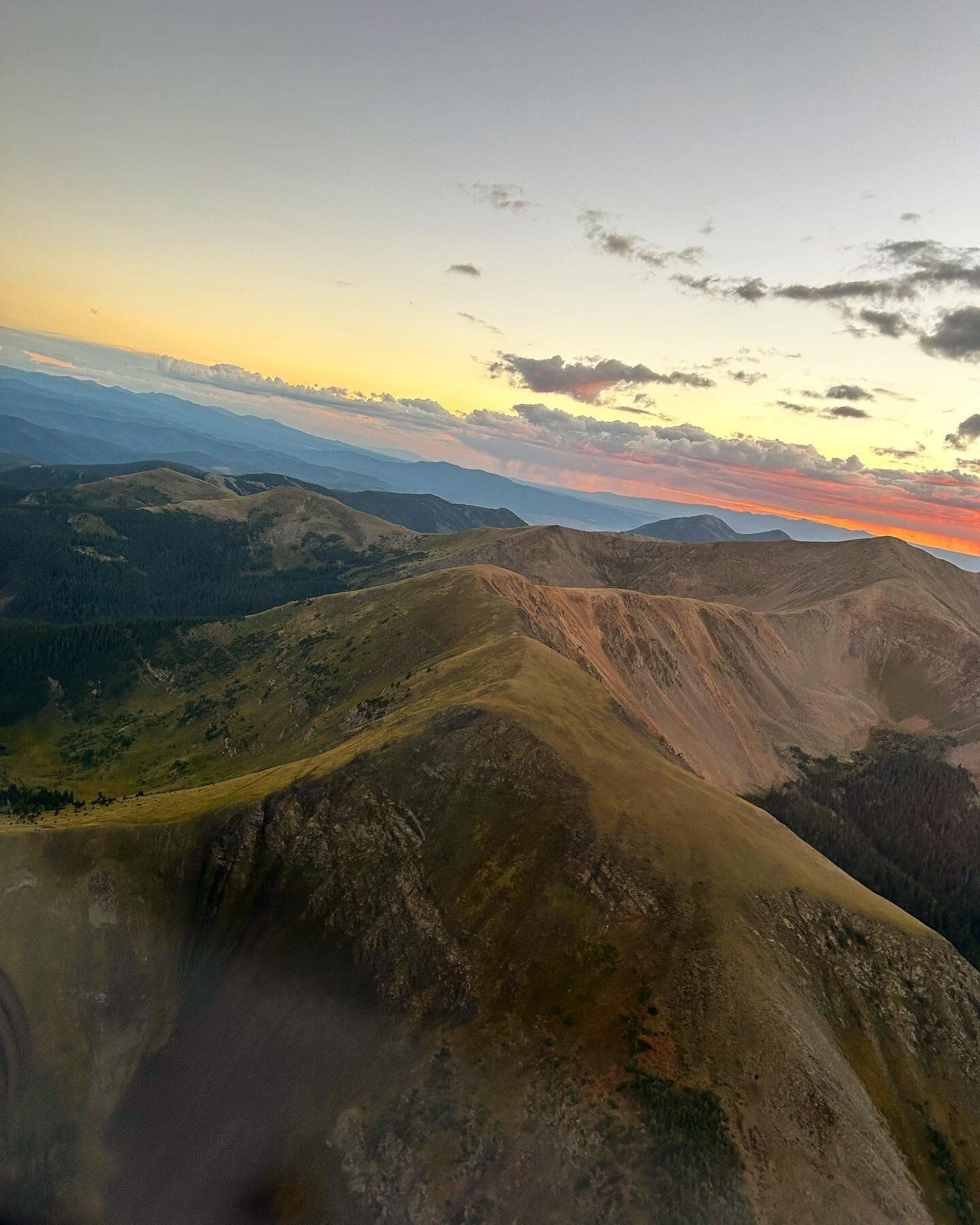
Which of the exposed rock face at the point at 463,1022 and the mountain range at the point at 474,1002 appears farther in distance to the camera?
the mountain range at the point at 474,1002

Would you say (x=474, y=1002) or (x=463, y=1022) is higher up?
(x=474, y=1002)

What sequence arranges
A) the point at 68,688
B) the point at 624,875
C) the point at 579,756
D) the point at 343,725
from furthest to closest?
the point at 68,688, the point at 343,725, the point at 579,756, the point at 624,875

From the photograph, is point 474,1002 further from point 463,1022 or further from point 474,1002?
point 463,1022

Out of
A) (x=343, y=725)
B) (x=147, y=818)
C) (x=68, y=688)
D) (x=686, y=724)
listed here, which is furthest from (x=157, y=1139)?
(x=68, y=688)

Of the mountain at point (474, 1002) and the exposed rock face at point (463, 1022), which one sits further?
the mountain at point (474, 1002)

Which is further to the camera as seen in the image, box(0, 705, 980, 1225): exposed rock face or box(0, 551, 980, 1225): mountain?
box(0, 551, 980, 1225): mountain

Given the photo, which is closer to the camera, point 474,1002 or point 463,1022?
point 463,1022

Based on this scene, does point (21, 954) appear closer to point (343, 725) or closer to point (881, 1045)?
point (343, 725)

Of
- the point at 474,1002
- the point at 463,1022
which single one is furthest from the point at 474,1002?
the point at 463,1022
